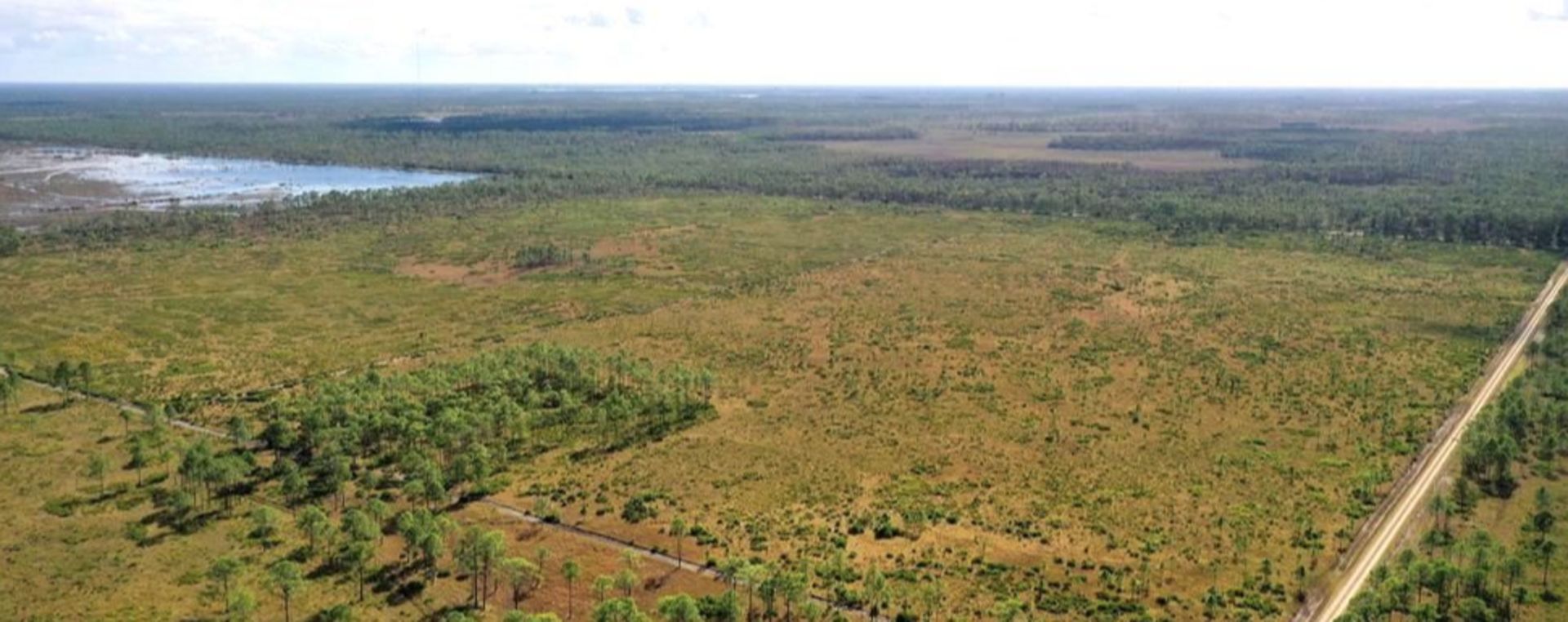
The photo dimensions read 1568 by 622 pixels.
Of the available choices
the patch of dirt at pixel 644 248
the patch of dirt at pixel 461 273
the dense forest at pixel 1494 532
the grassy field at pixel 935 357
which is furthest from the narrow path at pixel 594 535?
the patch of dirt at pixel 644 248

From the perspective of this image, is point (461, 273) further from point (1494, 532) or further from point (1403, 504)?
point (1494, 532)

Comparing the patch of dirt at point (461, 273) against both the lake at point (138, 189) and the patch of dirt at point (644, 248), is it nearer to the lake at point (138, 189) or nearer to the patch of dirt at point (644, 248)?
the patch of dirt at point (644, 248)

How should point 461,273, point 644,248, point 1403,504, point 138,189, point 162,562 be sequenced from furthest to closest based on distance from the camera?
point 138,189 < point 644,248 < point 461,273 < point 1403,504 < point 162,562

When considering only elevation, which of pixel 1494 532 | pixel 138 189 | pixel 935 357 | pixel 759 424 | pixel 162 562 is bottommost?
pixel 162 562

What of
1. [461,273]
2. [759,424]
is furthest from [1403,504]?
[461,273]

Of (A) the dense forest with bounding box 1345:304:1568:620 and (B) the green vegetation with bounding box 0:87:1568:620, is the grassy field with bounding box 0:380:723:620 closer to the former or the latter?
(B) the green vegetation with bounding box 0:87:1568:620

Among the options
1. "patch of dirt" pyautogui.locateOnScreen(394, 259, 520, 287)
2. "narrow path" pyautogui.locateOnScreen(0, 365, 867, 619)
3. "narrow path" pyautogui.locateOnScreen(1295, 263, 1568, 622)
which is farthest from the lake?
"narrow path" pyautogui.locateOnScreen(1295, 263, 1568, 622)

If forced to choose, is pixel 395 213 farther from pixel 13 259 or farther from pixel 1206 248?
pixel 1206 248
